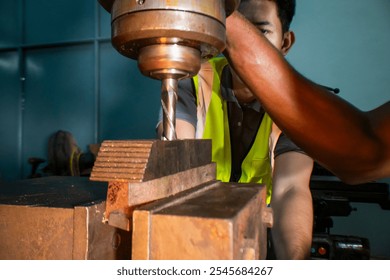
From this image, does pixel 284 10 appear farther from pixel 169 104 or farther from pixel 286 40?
pixel 169 104

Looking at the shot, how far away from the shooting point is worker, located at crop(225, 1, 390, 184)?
1.79ft

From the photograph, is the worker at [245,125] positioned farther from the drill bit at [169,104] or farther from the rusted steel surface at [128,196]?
the rusted steel surface at [128,196]

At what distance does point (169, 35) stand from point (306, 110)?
302 mm

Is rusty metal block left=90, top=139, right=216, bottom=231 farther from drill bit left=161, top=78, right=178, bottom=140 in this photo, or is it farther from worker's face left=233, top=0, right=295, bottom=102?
worker's face left=233, top=0, right=295, bottom=102

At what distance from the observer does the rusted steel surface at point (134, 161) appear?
360 mm

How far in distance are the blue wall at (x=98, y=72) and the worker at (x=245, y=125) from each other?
1.13m

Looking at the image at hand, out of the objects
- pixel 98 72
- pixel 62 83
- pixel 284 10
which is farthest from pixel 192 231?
pixel 62 83

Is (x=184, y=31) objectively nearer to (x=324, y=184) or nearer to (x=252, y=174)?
(x=252, y=174)

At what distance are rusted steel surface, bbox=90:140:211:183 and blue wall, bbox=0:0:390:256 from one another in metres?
2.22

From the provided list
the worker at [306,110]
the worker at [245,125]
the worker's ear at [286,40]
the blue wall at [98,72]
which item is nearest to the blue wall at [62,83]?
the blue wall at [98,72]

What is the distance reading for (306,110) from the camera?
22.2 inches

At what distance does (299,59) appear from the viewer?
236 cm

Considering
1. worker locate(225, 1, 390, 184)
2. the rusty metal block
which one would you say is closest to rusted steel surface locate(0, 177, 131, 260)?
the rusty metal block

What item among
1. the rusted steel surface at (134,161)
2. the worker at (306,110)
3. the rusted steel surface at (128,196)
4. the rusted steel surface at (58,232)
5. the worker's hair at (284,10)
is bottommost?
the rusted steel surface at (58,232)
